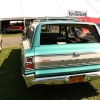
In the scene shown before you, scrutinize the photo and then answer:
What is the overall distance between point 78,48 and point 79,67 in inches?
16.0

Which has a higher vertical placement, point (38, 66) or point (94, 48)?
point (94, 48)

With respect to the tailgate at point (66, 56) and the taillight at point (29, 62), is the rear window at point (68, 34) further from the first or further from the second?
the taillight at point (29, 62)

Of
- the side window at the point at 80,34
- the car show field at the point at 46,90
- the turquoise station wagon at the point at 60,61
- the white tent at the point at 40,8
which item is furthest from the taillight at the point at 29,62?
the white tent at the point at 40,8

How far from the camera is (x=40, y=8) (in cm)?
1781

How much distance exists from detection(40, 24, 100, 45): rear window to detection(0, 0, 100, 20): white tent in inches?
447

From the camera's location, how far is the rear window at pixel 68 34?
4519mm

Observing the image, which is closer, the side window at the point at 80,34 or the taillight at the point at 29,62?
the taillight at the point at 29,62

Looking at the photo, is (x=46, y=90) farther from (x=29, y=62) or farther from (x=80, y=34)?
(x=80, y=34)

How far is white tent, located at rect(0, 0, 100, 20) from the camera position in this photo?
17172 mm

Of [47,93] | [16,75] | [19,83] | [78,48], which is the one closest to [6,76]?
[16,75]

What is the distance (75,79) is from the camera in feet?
12.2

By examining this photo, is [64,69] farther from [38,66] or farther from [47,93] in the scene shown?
[47,93]

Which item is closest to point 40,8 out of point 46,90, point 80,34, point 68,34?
point 68,34

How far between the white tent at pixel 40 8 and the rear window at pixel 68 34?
11364 millimetres
